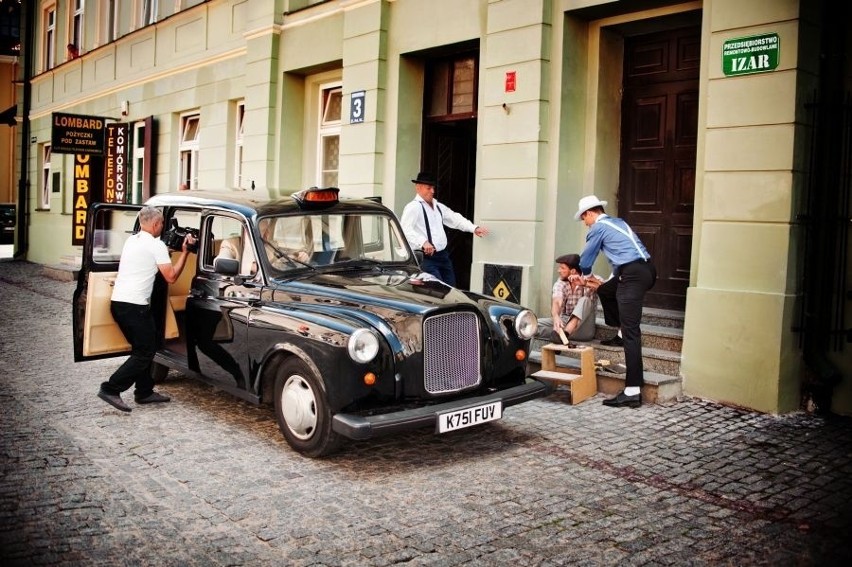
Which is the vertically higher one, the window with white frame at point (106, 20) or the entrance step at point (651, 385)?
the window with white frame at point (106, 20)

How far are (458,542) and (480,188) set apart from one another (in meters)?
5.97

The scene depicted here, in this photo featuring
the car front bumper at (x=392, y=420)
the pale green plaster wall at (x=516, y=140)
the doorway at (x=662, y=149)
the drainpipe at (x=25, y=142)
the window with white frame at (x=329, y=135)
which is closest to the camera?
the car front bumper at (x=392, y=420)

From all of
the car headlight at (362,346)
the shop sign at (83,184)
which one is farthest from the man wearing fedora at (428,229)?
the shop sign at (83,184)

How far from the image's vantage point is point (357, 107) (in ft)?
37.1

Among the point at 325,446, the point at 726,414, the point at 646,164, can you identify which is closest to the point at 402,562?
the point at 325,446

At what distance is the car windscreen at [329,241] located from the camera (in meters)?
6.17

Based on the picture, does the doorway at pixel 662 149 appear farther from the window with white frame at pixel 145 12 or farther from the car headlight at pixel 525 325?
the window with white frame at pixel 145 12

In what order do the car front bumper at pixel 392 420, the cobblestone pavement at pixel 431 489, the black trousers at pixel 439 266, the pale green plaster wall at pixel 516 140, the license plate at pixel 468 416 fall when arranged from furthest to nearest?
the pale green plaster wall at pixel 516 140 < the black trousers at pixel 439 266 < the license plate at pixel 468 416 < the car front bumper at pixel 392 420 < the cobblestone pavement at pixel 431 489

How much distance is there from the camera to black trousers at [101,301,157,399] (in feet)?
21.6

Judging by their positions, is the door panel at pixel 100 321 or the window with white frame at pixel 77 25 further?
the window with white frame at pixel 77 25

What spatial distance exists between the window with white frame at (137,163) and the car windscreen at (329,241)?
39.1 ft

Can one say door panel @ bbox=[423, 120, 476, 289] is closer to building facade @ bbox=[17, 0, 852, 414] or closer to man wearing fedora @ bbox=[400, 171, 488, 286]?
building facade @ bbox=[17, 0, 852, 414]

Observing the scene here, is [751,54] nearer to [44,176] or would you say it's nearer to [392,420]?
[392,420]

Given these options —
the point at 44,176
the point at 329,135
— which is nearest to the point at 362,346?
the point at 329,135
